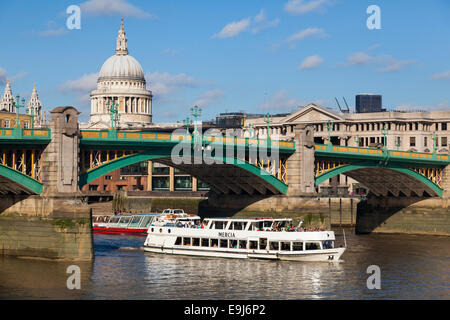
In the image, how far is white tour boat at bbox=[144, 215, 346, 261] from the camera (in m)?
66.7

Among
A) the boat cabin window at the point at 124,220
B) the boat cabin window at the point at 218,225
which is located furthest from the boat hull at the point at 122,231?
the boat cabin window at the point at 218,225

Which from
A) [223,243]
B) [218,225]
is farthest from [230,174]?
[223,243]

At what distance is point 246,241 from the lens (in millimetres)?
69438

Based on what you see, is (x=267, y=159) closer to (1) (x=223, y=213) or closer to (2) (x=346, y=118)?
(1) (x=223, y=213)

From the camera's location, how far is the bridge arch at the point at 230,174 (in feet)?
251

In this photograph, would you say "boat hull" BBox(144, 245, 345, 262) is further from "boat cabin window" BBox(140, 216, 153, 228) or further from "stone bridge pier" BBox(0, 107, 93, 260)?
"boat cabin window" BBox(140, 216, 153, 228)

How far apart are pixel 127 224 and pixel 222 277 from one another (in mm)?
39967

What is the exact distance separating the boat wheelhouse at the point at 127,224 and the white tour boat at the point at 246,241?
20.3 m

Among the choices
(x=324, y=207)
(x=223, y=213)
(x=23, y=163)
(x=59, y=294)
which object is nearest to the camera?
(x=59, y=294)

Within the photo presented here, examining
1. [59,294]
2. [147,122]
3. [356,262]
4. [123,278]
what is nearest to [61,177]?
[123,278]

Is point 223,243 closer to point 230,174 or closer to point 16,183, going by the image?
point 230,174

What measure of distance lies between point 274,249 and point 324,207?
15770 mm

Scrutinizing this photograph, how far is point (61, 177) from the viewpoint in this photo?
209 feet
